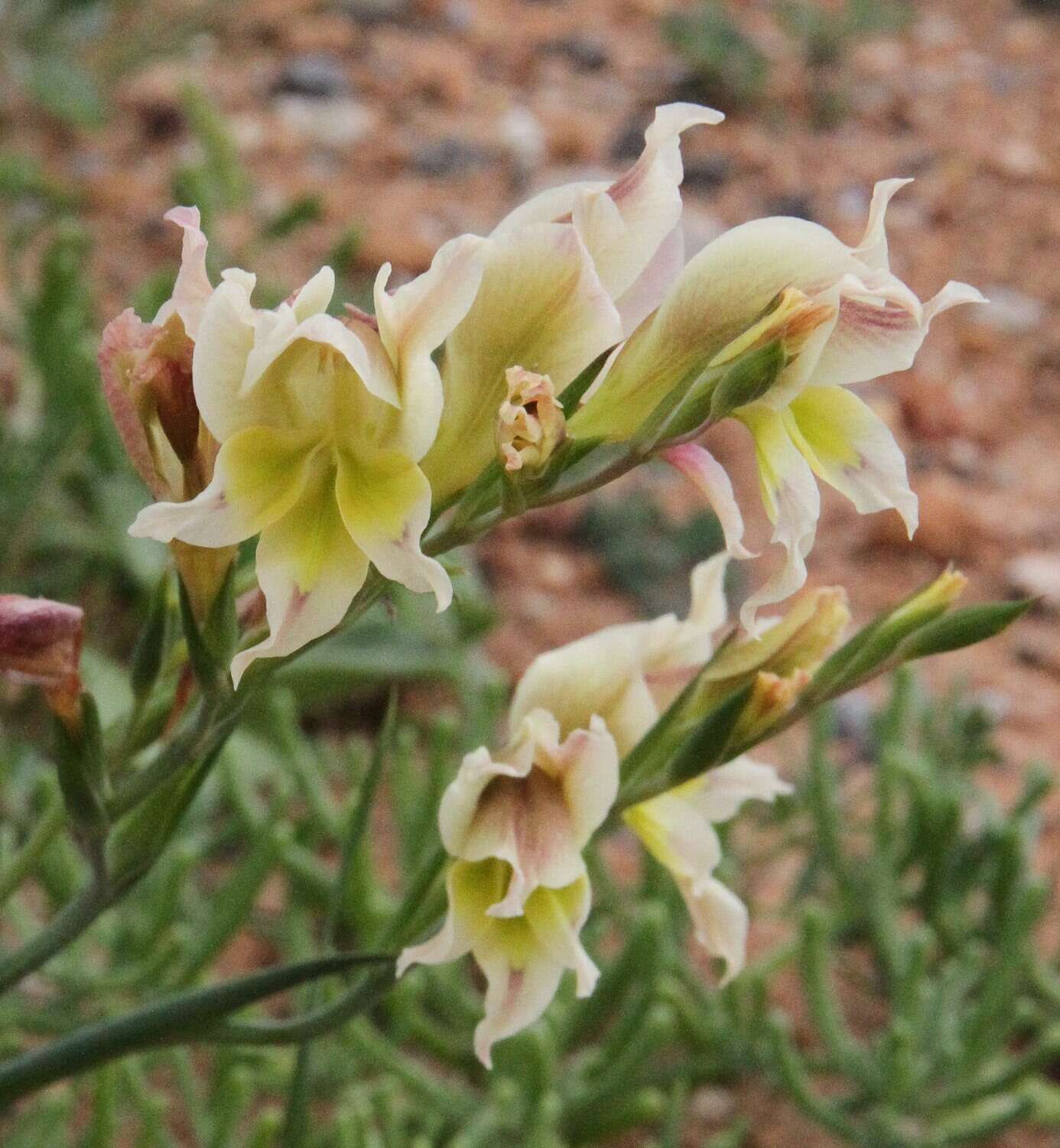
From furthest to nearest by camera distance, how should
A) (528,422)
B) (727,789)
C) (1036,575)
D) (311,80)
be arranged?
(311,80) < (1036,575) < (727,789) < (528,422)

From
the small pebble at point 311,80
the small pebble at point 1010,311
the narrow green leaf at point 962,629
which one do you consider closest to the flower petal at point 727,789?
the narrow green leaf at point 962,629

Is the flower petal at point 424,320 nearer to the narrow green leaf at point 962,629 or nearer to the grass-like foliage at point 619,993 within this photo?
the narrow green leaf at point 962,629

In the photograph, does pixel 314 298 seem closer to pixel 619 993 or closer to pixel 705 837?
pixel 705 837

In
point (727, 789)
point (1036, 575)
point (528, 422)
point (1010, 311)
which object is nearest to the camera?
point (528, 422)

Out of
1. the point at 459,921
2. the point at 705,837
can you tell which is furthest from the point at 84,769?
the point at 705,837

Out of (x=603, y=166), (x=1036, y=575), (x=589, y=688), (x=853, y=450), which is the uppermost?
(x=853, y=450)

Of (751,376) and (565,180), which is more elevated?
(751,376)

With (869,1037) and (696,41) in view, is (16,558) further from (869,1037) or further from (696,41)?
(696,41)

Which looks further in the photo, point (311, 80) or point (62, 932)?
point (311, 80)
